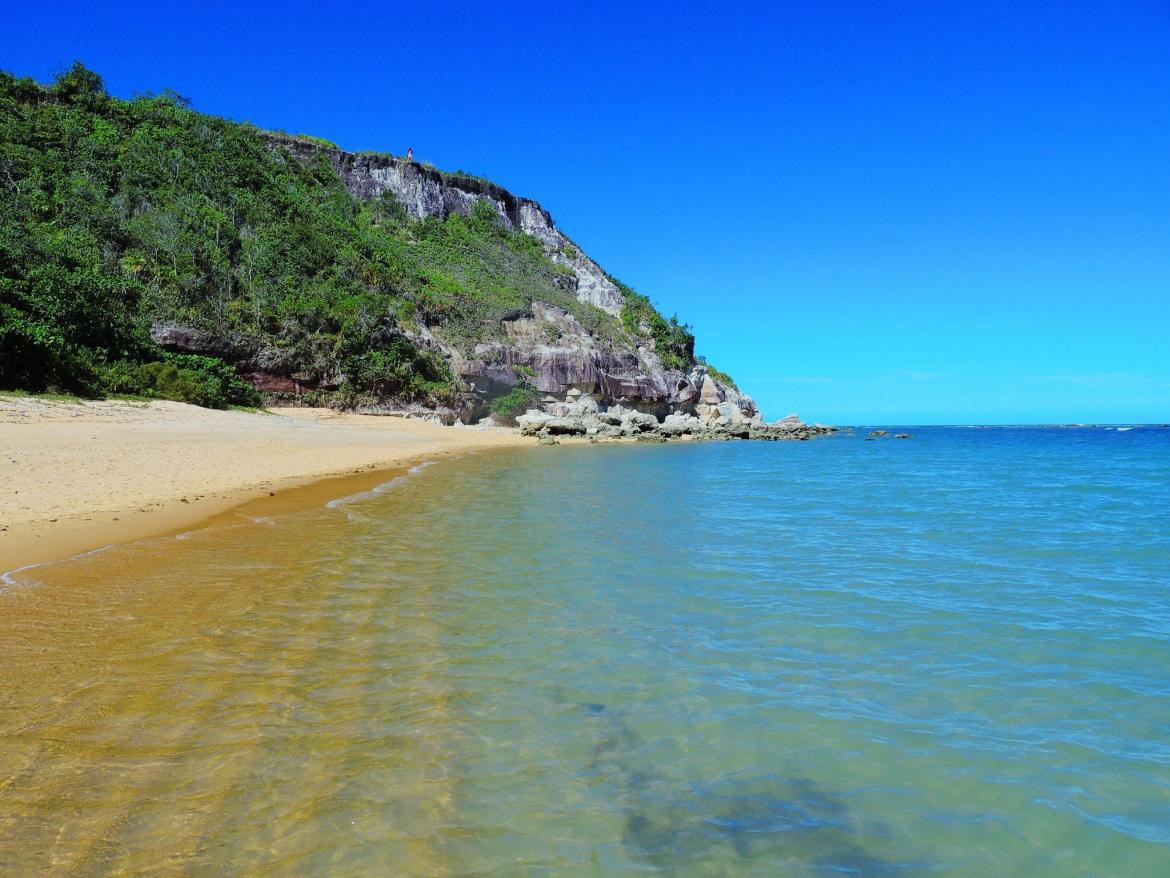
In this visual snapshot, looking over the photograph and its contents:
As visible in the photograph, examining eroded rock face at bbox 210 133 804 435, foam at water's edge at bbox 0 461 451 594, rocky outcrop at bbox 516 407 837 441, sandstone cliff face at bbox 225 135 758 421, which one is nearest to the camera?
foam at water's edge at bbox 0 461 451 594

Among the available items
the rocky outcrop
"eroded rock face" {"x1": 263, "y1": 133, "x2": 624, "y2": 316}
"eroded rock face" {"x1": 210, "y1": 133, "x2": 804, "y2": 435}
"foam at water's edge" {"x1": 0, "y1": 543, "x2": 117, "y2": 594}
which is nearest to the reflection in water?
"foam at water's edge" {"x1": 0, "y1": 543, "x2": 117, "y2": 594}

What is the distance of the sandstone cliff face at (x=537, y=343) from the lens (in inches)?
1935

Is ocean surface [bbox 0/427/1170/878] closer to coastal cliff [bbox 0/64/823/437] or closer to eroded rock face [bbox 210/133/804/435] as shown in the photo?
coastal cliff [bbox 0/64/823/437]

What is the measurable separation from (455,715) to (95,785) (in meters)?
1.88

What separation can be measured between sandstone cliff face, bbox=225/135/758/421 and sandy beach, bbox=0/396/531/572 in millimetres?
12803

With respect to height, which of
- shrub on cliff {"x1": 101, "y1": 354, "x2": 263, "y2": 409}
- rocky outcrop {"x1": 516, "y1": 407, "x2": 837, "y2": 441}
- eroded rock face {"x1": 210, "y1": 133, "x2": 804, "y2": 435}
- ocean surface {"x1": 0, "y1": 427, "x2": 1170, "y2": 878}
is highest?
eroded rock face {"x1": 210, "y1": 133, "x2": 804, "y2": 435}

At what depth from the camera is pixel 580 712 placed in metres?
4.33

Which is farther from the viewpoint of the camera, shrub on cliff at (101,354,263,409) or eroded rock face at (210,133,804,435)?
eroded rock face at (210,133,804,435)

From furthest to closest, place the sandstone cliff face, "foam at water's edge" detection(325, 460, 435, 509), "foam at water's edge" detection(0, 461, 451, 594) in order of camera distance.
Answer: the sandstone cliff face < "foam at water's edge" detection(325, 460, 435, 509) < "foam at water's edge" detection(0, 461, 451, 594)

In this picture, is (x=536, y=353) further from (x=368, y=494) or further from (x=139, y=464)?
(x=139, y=464)

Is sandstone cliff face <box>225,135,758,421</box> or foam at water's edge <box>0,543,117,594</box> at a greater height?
sandstone cliff face <box>225,135,758,421</box>

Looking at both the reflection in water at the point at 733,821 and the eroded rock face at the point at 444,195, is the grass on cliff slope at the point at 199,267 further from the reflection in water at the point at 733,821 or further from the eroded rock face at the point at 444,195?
the reflection in water at the point at 733,821

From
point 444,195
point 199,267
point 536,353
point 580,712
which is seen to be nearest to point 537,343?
point 536,353

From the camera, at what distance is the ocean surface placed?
2982mm
